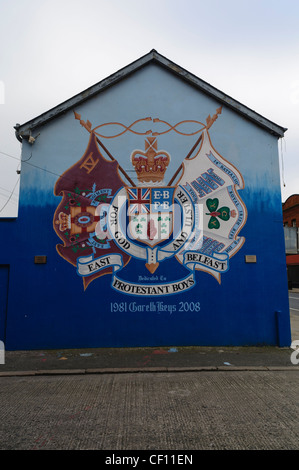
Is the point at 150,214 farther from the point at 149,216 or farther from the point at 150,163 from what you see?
the point at 150,163

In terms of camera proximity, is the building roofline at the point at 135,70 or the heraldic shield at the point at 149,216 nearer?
the heraldic shield at the point at 149,216

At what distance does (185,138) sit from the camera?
9688 mm

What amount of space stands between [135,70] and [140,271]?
5.97m

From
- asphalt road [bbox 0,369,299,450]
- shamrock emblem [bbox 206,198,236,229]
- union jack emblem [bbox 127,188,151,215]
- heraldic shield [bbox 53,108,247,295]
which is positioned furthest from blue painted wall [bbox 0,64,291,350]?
asphalt road [bbox 0,369,299,450]

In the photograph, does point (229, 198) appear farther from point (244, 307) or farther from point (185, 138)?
point (244, 307)

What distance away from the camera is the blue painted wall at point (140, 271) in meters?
8.98

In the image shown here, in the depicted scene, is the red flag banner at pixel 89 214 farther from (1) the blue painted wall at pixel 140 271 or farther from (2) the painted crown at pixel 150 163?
(2) the painted crown at pixel 150 163

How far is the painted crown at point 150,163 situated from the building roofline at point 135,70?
2.20m

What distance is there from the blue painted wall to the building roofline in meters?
0.19

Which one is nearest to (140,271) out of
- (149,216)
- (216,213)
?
(149,216)

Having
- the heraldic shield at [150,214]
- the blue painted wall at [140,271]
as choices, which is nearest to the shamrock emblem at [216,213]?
the blue painted wall at [140,271]

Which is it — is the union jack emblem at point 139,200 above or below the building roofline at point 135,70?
below

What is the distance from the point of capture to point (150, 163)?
9.54 metres

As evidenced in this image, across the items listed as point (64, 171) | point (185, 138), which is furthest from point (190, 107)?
point (64, 171)
